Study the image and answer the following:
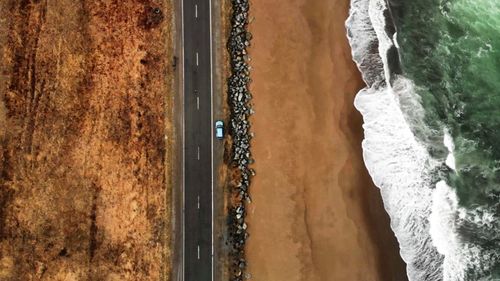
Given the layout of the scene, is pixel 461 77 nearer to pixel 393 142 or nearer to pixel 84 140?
pixel 393 142

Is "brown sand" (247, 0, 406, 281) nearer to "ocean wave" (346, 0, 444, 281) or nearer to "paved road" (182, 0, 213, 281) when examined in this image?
"ocean wave" (346, 0, 444, 281)

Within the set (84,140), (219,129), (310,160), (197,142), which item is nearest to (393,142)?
(310,160)

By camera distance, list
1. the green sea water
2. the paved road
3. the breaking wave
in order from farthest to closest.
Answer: the paved road → the green sea water → the breaking wave

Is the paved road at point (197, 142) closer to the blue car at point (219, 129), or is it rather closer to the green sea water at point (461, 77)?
the blue car at point (219, 129)

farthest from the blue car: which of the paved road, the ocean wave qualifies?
the ocean wave

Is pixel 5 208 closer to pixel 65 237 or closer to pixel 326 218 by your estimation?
pixel 65 237

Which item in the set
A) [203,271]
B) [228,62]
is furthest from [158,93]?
[203,271]

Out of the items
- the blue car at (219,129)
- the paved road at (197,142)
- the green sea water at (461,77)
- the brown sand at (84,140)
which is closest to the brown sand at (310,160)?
the blue car at (219,129)
